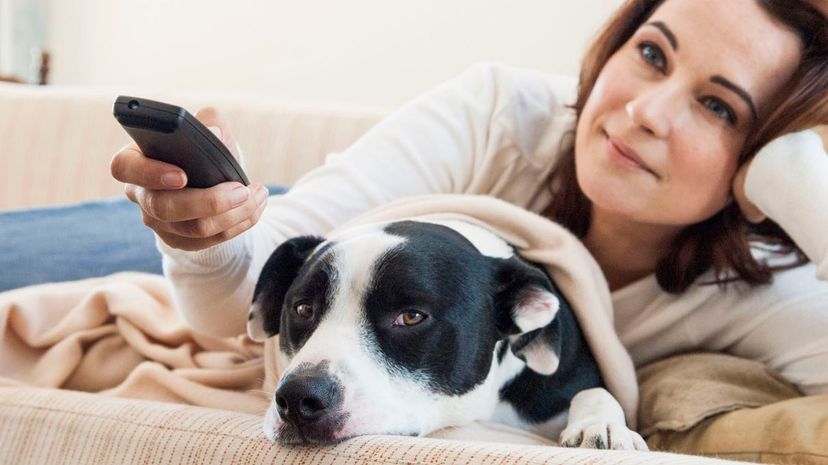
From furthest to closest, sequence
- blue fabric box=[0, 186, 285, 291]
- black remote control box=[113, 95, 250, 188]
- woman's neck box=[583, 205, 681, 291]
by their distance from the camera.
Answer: blue fabric box=[0, 186, 285, 291] < woman's neck box=[583, 205, 681, 291] < black remote control box=[113, 95, 250, 188]

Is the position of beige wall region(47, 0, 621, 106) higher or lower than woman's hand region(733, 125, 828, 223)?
lower

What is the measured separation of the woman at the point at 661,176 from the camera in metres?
1.28

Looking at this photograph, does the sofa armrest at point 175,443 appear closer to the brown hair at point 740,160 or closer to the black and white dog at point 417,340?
the black and white dog at point 417,340

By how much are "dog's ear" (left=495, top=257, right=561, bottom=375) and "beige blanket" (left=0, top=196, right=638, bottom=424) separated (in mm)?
126

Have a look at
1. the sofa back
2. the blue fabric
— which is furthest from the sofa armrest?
the sofa back

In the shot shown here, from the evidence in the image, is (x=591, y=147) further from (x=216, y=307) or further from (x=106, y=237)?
(x=106, y=237)

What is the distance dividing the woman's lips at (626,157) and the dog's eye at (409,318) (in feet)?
1.58

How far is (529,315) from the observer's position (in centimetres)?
109

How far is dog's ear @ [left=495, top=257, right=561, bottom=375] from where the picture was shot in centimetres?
109

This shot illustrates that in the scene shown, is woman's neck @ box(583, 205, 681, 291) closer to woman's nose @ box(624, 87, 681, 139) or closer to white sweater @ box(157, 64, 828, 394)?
white sweater @ box(157, 64, 828, 394)

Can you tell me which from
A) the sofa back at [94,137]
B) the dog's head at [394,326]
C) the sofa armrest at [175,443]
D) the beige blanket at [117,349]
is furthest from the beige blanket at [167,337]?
the sofa back at [94,137]

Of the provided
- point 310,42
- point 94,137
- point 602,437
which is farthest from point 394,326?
point 310,42

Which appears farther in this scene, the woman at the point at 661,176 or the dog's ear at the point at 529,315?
the woman at the point at 661,176

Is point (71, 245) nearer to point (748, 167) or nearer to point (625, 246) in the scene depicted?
point (625, 246)
